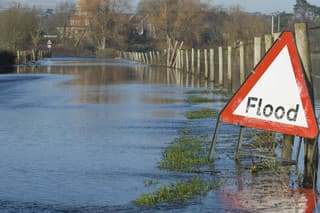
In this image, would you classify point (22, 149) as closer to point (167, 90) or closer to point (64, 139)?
point (64, 139)

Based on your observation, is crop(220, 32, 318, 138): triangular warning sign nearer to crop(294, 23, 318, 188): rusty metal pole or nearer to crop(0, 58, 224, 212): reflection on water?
crop(294, 23, 318, 188): rusty metal pole

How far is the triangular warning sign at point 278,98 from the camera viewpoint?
10.2 metres

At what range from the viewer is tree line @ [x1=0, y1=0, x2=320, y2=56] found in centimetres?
9350

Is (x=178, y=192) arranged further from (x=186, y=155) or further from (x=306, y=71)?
(x=186, y=155)

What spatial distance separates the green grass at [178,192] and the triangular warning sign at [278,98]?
100cm

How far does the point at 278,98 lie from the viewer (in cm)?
1048

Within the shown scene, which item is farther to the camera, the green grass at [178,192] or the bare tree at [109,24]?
the bare tree at [109,24]

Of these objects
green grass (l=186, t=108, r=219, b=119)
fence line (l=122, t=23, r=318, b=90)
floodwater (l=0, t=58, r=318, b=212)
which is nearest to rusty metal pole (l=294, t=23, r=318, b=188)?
floodwater (l=0, t=58, r=318, b=212)

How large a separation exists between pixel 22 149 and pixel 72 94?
16480mm

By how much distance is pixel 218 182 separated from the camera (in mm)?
10695

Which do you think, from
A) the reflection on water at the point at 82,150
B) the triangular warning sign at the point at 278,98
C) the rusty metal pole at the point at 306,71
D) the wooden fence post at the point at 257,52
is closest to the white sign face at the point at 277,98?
the triangular warning sign at the point at 278,98

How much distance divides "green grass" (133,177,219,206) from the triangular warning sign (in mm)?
998

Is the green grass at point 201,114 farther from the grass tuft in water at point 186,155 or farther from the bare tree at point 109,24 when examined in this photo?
the bare tree at point 109,24

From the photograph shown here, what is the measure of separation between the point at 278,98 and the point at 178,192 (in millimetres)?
1717
